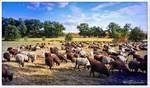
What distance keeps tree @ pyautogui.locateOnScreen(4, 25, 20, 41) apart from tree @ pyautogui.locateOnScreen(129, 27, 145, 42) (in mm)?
1241

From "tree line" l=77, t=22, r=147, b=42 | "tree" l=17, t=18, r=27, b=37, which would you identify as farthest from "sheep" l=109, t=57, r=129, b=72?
"tree" l=17, t=18, r=27, b=37

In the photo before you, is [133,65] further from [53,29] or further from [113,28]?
[53,29]

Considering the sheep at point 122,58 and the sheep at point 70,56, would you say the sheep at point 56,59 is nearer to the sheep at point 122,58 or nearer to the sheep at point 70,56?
the sheep at point 70,56

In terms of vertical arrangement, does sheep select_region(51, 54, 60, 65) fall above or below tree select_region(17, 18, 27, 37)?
below

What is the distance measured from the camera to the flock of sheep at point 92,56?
11.1ft

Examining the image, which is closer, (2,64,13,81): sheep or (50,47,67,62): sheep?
(2,64,13,81): sheep

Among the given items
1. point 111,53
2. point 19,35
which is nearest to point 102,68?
point 111,53

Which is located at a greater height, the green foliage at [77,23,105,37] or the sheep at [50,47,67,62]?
the green foliage at [77,23,105,37]

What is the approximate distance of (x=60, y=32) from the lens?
3426 mm

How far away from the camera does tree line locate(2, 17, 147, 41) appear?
11.1 feet

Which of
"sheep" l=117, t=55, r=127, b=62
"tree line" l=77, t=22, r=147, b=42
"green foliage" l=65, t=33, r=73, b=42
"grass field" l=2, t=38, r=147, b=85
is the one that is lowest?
"grass field" l=2, t=38, r=147, b=85

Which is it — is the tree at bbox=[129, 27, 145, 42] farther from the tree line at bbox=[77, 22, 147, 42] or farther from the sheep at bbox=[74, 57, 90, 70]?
the sheep at bbox=[74, 57, 90, 70]

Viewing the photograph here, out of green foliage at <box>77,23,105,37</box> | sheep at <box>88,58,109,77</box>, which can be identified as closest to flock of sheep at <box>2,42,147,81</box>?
sheep at <box>88,58,109,77</box>

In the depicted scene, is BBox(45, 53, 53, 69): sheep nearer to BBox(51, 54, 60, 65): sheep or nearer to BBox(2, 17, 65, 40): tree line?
BBox(51, 54, 60, 65): sheep
